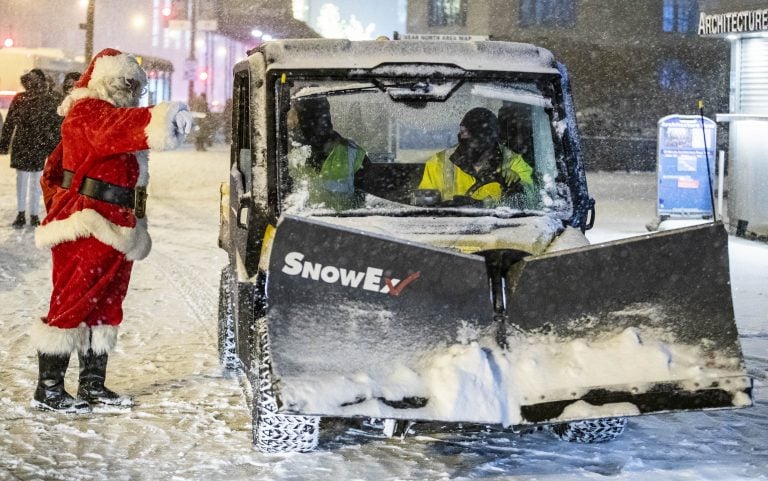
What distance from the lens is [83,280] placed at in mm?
5652

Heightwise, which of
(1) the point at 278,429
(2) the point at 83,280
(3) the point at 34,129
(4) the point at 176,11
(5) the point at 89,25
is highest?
(4) the point at 176,11

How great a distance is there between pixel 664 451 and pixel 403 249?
5.38 feet

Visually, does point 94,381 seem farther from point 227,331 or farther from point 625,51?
point 625,51

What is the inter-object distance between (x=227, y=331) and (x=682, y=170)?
914 centimetres

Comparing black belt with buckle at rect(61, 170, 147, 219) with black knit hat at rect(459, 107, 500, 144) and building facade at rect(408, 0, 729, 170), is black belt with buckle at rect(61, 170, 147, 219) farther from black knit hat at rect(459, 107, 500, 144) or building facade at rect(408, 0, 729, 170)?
building facade at rect(408, 0, 729, 170)

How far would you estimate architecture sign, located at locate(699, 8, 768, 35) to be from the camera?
13.3 m

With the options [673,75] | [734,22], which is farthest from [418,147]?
[673,75]

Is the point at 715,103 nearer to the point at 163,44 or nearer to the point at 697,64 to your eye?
the point at 697,64

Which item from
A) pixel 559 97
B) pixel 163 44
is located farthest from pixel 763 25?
pixel 163 44

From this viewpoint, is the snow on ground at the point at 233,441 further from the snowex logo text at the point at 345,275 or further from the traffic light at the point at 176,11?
the traffic light at the point at 176,11

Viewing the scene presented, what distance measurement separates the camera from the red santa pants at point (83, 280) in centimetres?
564

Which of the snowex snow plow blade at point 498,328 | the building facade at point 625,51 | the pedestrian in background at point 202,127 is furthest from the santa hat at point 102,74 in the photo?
the building facade at point 625,51

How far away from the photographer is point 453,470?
15.7 ft

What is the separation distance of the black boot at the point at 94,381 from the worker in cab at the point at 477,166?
1.91m
